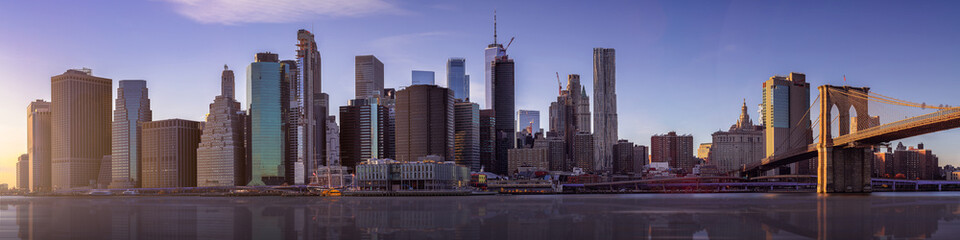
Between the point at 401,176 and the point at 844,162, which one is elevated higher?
the point at 844,162

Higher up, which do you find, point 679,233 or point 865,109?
point 865,109

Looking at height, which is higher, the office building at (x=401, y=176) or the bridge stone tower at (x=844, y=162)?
the bridge stone tower at (x=844, y=162)

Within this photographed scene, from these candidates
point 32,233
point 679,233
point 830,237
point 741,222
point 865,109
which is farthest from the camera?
point 865,109

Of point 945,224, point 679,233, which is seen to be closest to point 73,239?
point 679,233

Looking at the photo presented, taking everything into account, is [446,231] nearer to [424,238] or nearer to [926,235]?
[424,238]

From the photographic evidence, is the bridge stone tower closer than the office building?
Yes

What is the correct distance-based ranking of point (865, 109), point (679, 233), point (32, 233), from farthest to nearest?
point (865, 109) < point (32, 233) < point (679, 233)

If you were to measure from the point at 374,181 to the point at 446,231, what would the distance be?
147 meters

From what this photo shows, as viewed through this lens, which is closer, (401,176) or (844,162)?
(844,162)

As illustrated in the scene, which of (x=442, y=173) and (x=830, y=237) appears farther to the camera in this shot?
(x=442, y=173)

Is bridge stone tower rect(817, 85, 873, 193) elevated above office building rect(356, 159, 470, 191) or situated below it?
above

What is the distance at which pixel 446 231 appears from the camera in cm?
3459

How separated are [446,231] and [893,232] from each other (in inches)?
784

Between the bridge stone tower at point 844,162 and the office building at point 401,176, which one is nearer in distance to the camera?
the bridge stone tower at point 844,162
